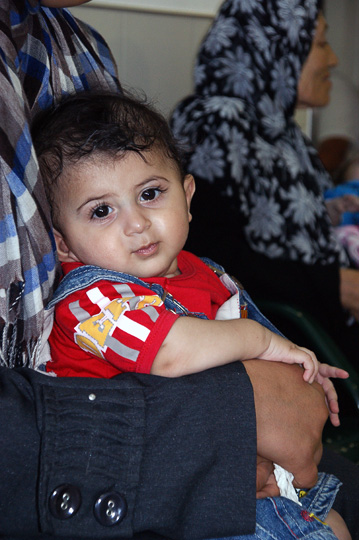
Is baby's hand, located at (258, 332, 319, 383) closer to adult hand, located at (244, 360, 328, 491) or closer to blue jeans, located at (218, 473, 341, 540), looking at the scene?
adult hand, located at (244, 360, 328, 491)

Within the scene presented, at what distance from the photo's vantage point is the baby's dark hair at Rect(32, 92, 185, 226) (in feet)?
3.55

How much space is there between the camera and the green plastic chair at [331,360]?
1722 mm

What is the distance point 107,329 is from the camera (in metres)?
0.97

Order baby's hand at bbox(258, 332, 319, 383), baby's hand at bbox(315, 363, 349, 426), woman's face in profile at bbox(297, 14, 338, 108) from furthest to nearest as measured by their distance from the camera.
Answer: woman's face in profile at bbox(297, 14, 338, 108) → baby's hand at bbox(315, 363, 349, 426) → baby's hand at bbox(258, 332, 319, 383)

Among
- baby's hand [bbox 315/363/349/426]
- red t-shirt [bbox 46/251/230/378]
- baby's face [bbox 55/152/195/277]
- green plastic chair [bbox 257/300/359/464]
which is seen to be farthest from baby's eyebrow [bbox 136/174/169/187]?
green plastic chair [bbox 257/300/359/464]

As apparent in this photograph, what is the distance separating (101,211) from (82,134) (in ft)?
0.45

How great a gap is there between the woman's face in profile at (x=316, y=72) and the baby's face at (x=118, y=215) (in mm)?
1501

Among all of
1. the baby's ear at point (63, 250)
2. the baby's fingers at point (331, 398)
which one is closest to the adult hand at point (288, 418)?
the baby's fingers at point (331, 398)

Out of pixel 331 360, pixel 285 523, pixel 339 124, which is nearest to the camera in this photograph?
pixel 285 523

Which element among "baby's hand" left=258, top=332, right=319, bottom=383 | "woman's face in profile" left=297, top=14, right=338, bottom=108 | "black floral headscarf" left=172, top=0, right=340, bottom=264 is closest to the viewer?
"baby's hand" left=258, top=332, right=319, bottom=383

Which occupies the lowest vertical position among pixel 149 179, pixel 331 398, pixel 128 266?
pixel 331 398

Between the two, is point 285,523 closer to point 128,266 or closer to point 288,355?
point 288,355

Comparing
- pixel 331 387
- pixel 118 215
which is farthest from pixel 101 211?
pixel 331 387

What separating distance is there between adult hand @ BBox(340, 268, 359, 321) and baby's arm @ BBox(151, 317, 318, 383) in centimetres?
114
